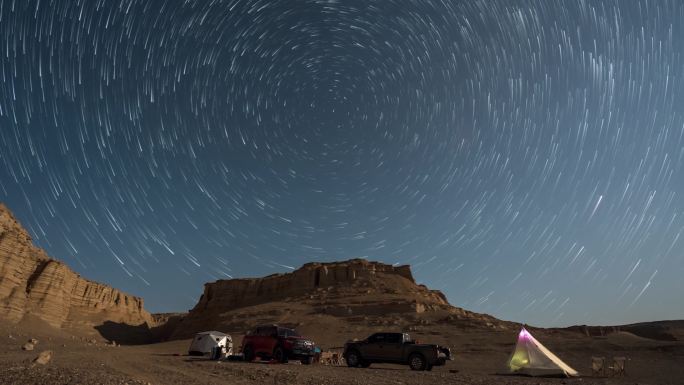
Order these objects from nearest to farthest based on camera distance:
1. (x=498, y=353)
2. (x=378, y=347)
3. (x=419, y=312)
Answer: (x=378, y=347) < (x=498, y=353) < (x=419, y=312)

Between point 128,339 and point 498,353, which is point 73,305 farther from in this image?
point 498,353

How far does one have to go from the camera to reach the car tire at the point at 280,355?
2425 cm

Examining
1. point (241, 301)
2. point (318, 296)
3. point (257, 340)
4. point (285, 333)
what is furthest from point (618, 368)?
point (241, 301)

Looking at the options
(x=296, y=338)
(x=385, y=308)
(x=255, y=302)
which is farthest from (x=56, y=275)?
(x=296, y=338)

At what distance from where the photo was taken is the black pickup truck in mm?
22781

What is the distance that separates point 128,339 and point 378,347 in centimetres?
9417

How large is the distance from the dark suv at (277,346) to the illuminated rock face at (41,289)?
2460 inches

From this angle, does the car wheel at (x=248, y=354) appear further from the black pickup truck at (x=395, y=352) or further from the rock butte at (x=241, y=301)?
the rock butte at (x=241, y=301)

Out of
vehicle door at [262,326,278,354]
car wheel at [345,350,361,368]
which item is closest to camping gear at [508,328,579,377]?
car wheel at [345,350,361,368]

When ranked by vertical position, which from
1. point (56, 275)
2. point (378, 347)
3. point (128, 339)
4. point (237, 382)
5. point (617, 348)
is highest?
point (56, 275)

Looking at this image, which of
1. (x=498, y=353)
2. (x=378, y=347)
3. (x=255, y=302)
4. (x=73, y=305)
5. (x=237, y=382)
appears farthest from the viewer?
(x=255, y=302)

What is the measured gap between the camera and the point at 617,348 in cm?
4206

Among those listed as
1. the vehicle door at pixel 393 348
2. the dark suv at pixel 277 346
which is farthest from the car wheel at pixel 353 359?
the dark suv at pixel 277 346

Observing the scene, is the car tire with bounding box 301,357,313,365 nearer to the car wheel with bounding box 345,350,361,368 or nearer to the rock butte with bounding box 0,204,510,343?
the car wheel with bounding box 345,350,361,368
